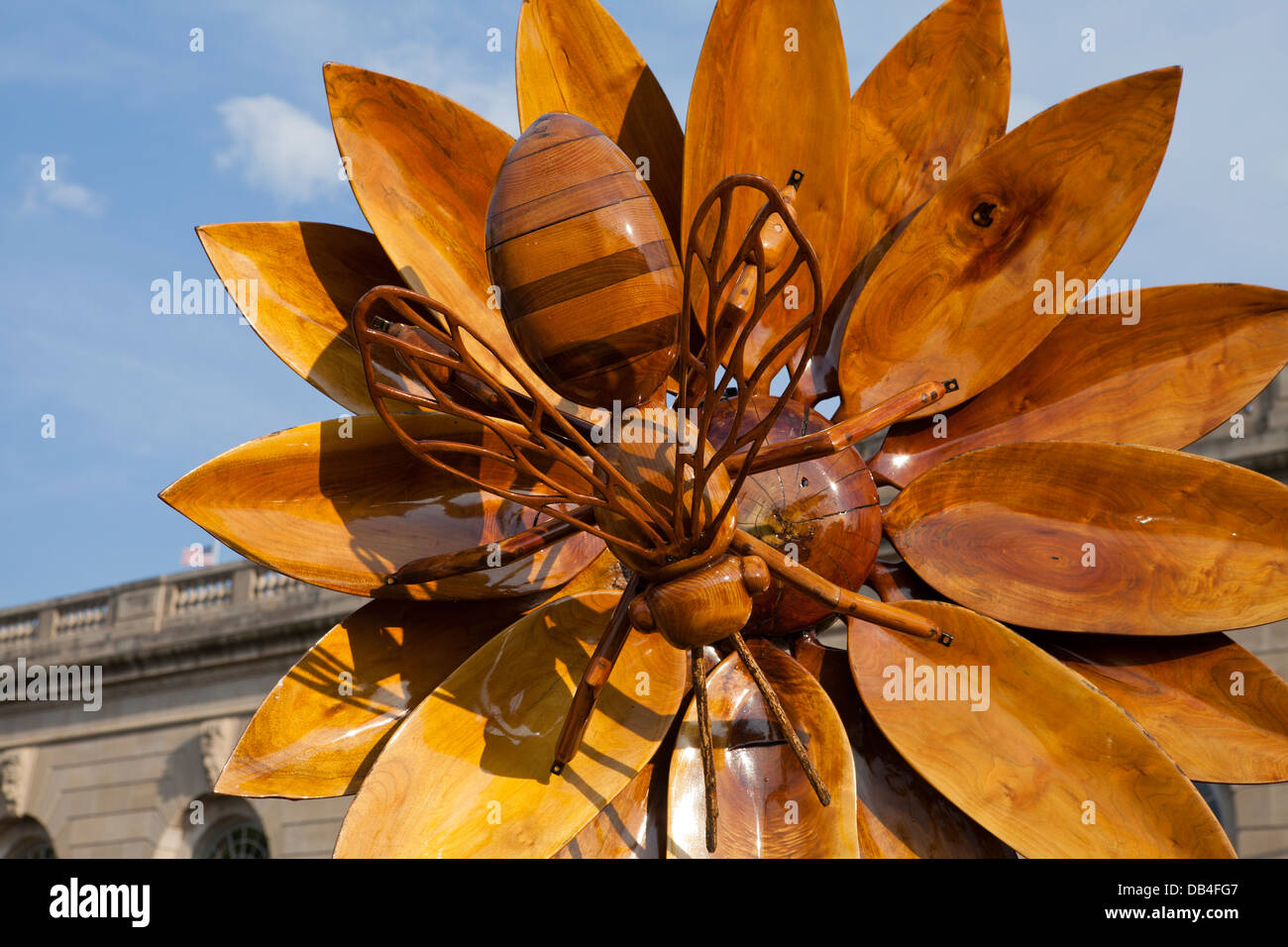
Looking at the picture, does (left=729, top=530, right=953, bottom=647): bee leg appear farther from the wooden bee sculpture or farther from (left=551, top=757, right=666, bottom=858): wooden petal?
(left=551, top=757, right=666, bottom=858): wooden petal

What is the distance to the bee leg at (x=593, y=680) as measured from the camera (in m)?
3.75

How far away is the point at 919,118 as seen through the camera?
4.62 m

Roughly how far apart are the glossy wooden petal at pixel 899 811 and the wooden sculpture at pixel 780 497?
0.01 m

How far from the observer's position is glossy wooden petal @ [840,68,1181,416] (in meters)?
4.18

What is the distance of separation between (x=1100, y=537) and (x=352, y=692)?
2292 millimetres

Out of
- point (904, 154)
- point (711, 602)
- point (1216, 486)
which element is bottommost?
point (711, 602)

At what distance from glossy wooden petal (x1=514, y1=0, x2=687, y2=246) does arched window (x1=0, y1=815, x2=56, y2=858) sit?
1770cm

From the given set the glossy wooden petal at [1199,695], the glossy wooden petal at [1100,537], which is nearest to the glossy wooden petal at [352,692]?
the glossy wooden petal at [1100,537]

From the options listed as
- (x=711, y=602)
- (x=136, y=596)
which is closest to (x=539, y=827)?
(x=711, y=602)

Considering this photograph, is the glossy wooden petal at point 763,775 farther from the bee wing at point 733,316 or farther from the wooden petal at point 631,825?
the bee wing at point 733,316

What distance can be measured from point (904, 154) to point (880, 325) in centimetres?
65

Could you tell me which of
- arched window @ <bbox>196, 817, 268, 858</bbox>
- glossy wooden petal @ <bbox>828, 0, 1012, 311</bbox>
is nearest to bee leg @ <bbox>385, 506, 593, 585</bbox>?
glossy wooden petal @ <bbox>828, 0, 1012, 311</bbox>

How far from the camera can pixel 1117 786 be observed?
3.82 m
